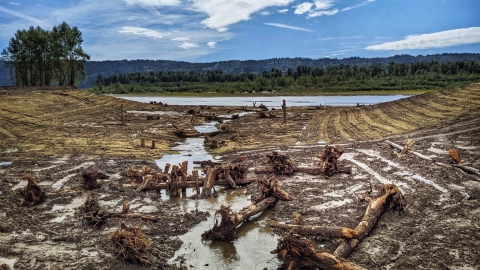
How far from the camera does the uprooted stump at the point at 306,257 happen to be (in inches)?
245

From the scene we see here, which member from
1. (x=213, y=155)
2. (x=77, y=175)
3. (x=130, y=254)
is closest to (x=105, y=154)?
(x=77, y=175)

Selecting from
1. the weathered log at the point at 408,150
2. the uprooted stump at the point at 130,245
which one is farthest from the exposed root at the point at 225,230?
the weathered log at the point at 408,150

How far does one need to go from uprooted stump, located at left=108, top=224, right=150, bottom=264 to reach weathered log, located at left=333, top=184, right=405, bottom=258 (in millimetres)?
3651

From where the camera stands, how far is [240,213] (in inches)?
356

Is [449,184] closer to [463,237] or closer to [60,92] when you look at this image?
[463,237]

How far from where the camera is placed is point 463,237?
7449mm

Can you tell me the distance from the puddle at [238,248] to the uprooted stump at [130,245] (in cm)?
63

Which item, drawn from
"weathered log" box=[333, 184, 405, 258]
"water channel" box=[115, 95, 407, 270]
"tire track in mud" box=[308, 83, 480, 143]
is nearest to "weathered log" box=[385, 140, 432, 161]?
"tire track in mud" box=[308, 83, 480, 143]

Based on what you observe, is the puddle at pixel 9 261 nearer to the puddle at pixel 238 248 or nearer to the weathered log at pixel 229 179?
the puddle at pixel 238 248

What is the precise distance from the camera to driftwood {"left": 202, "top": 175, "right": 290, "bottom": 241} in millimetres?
8250

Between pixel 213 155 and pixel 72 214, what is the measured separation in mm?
8757

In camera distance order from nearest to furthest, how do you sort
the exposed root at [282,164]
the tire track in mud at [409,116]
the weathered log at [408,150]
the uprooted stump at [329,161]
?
the uprooted stump at [329,161] < the exposed root at [282,164] < the weathered log at [408,150] < the tire track in mud at [409,116]

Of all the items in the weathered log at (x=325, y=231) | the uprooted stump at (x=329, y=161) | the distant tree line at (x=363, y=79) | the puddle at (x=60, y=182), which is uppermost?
the distant tree line at (x=363, y=79)

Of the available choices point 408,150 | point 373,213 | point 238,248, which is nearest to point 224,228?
point 238,248
